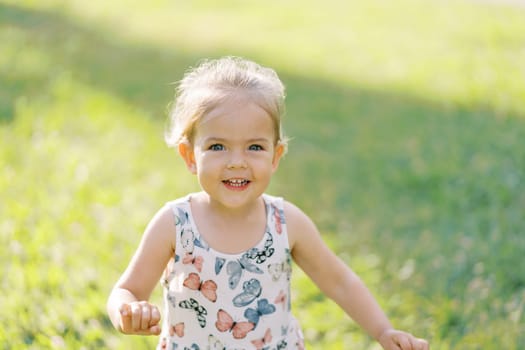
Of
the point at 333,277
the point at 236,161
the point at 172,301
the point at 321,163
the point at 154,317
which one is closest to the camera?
the point at 154,317

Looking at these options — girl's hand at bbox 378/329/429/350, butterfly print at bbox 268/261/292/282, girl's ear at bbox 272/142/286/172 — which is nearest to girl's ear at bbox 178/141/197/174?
girl's ear at bbox 272/142/286/172

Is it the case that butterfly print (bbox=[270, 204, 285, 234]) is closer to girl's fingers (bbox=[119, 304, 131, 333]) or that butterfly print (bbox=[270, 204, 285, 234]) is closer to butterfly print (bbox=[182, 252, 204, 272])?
butterfly print (bbox=[182, 252, 204, 272])

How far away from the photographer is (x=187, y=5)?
10633 mm

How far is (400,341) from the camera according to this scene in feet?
7.22

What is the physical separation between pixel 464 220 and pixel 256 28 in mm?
5648

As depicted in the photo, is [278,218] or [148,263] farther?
[278,218]

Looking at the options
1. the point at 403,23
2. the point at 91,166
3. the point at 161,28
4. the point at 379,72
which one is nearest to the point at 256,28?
the point at 161,28

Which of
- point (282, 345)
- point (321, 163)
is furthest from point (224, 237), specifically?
point (321, 163)

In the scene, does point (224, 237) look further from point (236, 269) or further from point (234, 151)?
point (234, 151)

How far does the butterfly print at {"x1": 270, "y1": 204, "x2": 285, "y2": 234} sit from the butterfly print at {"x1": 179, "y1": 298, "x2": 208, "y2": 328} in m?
0.30

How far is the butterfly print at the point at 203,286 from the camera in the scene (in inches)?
84.4

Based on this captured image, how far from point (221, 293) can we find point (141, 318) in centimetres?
32

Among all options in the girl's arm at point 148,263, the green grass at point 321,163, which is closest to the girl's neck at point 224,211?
the girl's arm at point 148,263

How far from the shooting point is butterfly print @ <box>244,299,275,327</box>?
7.11 feet
